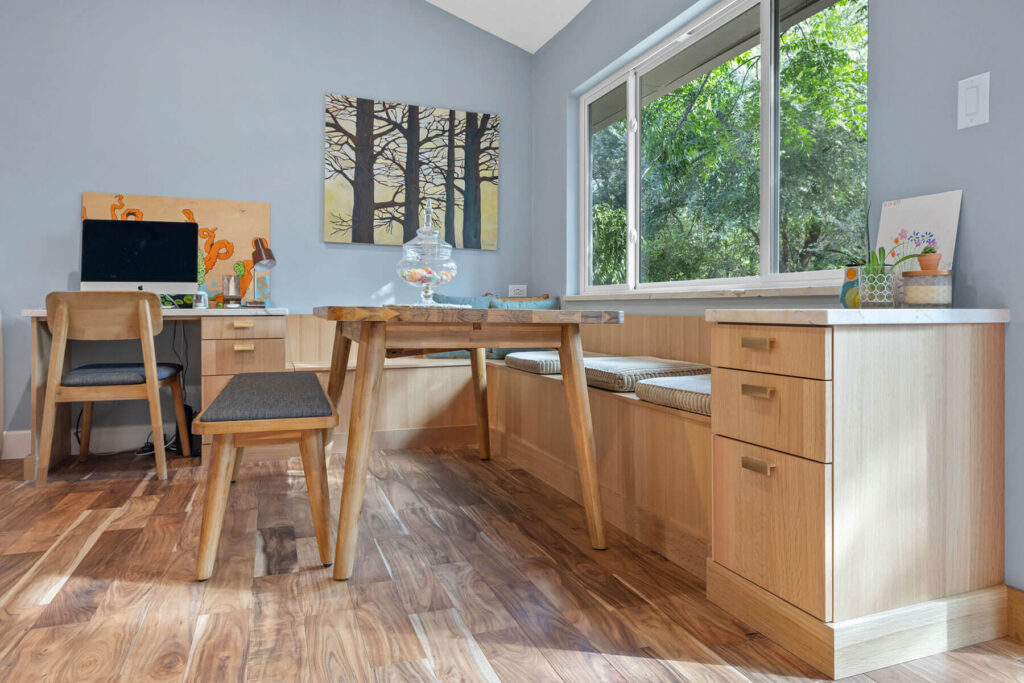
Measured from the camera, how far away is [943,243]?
1.57m

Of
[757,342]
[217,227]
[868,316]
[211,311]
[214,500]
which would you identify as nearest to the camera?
[868,316]

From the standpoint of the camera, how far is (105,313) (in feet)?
9.05

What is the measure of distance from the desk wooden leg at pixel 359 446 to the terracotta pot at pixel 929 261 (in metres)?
1.29

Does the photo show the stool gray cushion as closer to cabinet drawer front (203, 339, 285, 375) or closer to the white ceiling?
cabinet drawer front (203, 339, 285, 375)

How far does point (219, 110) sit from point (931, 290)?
3399 mm

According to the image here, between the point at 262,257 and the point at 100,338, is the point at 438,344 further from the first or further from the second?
the point at 262,257

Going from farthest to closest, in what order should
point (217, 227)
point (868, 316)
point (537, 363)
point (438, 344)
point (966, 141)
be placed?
point (217, 227) < point (537, 363) < point (438, 344) < point (966, 141) < point (868, 316)

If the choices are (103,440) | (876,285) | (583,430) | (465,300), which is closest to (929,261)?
(876,285)

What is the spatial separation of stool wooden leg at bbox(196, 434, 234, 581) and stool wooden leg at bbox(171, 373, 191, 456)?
1625 millimetres

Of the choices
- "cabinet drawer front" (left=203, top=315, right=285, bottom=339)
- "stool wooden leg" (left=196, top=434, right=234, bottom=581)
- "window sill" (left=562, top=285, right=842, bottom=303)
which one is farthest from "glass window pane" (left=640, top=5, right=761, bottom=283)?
"stool wooden leg" (left=196, top=434, right=234, bottom=581)

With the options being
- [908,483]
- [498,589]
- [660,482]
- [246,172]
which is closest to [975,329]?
[908,483]

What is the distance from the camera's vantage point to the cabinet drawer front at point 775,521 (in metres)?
1.29

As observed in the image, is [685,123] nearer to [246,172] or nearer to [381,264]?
[381,264]

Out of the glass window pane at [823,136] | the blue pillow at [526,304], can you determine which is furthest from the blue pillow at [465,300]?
the glass window pane at [823,136]
